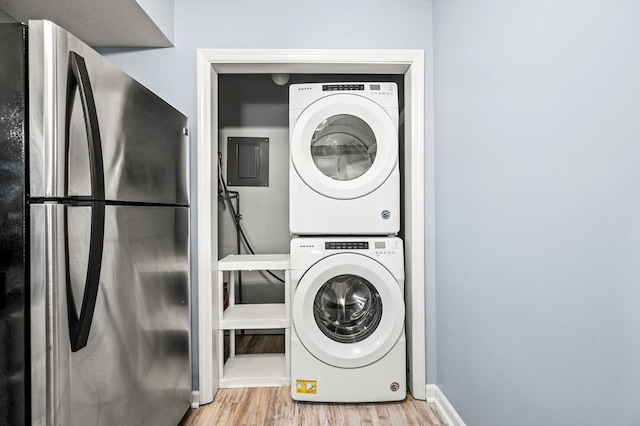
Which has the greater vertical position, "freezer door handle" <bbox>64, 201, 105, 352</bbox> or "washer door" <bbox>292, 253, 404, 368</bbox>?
"freezer door handle" <bbox>64, 201, 105, 352</bbox>

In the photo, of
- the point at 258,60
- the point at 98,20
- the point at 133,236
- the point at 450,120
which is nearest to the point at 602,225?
the point at 450,120

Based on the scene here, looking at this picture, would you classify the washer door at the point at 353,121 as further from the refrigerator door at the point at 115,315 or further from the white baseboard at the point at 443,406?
the white baseboard at the point at 443,406

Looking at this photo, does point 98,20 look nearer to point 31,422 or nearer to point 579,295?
point 31,422

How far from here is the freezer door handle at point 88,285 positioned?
3.14 ft

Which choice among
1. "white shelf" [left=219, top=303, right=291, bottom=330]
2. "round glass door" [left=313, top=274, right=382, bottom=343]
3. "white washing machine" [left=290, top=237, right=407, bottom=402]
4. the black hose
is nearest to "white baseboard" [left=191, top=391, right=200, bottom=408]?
"white shelf" [left=219, top=303, right=291, bottom=330]

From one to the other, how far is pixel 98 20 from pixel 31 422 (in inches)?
64.0

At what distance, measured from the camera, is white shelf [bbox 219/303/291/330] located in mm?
2098

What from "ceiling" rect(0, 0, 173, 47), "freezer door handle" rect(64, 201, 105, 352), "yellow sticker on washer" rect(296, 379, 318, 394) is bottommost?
"yellow sticker on washer" rect(296, 379, 318, 394)

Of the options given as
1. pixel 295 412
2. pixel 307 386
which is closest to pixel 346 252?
pixel 307 386

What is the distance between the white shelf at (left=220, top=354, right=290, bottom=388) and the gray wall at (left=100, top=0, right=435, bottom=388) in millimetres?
243

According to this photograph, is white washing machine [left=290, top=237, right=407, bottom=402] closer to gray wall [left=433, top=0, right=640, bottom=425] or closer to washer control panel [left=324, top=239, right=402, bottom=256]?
washer control panel [left=324, top=239, right=402, bottom=256]

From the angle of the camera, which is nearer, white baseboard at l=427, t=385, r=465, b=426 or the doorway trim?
white baseboard at l=427, t=385, r=465, b=426

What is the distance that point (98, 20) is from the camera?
1672 millimetres

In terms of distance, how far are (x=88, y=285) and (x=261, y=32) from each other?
5.15 ft
